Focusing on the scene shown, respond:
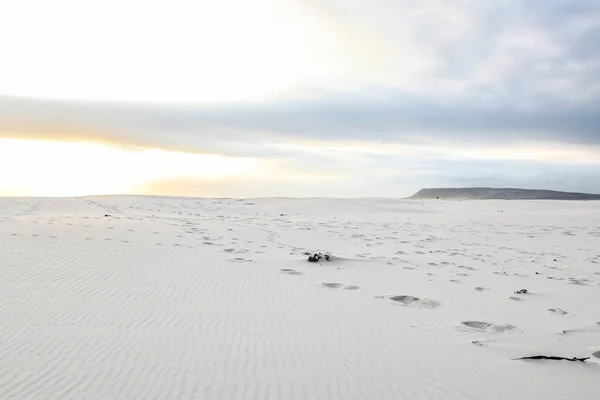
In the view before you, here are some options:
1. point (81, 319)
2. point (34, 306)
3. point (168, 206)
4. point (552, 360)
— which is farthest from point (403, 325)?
point (168, 206)

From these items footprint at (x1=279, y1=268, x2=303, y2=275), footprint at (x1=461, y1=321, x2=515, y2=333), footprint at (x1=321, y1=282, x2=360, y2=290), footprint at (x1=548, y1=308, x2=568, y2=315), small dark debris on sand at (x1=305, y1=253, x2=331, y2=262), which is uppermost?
small dark debris on sand at (x1=305, y1=253, x2=331, y2=262)

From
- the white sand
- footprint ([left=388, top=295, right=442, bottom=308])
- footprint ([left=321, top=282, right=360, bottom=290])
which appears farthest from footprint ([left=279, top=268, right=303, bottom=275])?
footprint ([left=388, top=295, right=442, bottom=308])

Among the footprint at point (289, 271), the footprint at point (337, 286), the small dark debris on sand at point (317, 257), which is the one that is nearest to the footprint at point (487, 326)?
Result: the footprint at point (337, 286)

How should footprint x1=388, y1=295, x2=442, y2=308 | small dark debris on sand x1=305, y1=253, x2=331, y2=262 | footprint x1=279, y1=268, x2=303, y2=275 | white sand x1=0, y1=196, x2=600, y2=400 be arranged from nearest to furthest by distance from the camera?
white sand x1=0, y1=196, x2=600, y2=400
footprint x1=388, y1=295, x2=442, y2=308
footprint x1=279, y1=268, x2=303, y2=275
small dark debris on sand x1=305, y1=253, x2=331, y2=262

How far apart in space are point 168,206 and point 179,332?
19.6m

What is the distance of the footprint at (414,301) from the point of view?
250 inches

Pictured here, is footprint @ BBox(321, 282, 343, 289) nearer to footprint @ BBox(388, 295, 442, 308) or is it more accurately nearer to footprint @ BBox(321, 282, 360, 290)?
footprint @ BBox(321, 282, 360, 290)

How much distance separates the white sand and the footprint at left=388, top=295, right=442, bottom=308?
0.14ft

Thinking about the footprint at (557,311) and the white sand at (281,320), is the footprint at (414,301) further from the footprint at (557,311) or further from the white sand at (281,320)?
the footprint at (557,311)

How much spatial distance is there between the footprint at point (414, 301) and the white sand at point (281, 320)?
4 cm

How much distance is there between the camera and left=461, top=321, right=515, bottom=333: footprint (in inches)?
208

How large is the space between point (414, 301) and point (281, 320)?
6.69ft

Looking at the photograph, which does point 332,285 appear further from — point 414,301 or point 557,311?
point 557,311

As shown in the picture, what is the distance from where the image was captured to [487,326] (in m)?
5.41
